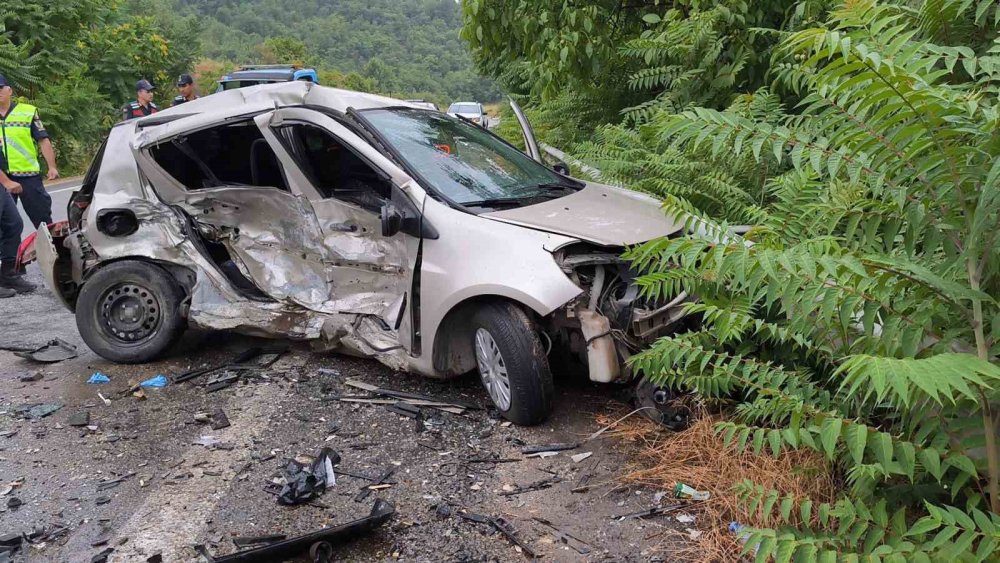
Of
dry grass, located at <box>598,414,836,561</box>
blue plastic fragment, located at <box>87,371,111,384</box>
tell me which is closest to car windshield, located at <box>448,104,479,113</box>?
blue plastic fragment, located at <box>87,371,111,384</box>

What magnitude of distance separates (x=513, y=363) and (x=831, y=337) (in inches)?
62.2

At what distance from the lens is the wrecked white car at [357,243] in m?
3.87

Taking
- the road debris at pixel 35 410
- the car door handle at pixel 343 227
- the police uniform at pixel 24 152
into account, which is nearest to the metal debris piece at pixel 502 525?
the car door handle at pixel 343 227

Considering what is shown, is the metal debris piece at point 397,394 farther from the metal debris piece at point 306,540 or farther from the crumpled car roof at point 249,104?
the crumpled car roof at point 249,104

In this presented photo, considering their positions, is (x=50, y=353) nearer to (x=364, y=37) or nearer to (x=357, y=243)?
(x=357, y=243)

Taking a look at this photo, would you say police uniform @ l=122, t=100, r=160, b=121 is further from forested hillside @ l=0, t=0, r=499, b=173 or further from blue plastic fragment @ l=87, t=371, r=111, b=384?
blue plastic fragment @ l=87, t=371, r=111, b=384

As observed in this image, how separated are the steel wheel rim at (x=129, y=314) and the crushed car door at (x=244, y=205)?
552 mm

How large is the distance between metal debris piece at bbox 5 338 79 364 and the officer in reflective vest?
195 centimetres

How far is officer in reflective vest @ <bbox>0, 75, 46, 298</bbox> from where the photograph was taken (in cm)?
716

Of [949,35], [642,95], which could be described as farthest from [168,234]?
[642,95]

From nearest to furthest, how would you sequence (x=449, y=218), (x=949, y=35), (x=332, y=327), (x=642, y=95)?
(x=949, y=35) → (x=449, y=218) → (x=332, y=327) → (x=642, y=95)

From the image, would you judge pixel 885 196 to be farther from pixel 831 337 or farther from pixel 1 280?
pixel 1 280

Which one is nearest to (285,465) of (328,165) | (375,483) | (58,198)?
(375,483)

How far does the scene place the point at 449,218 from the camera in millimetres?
4133
